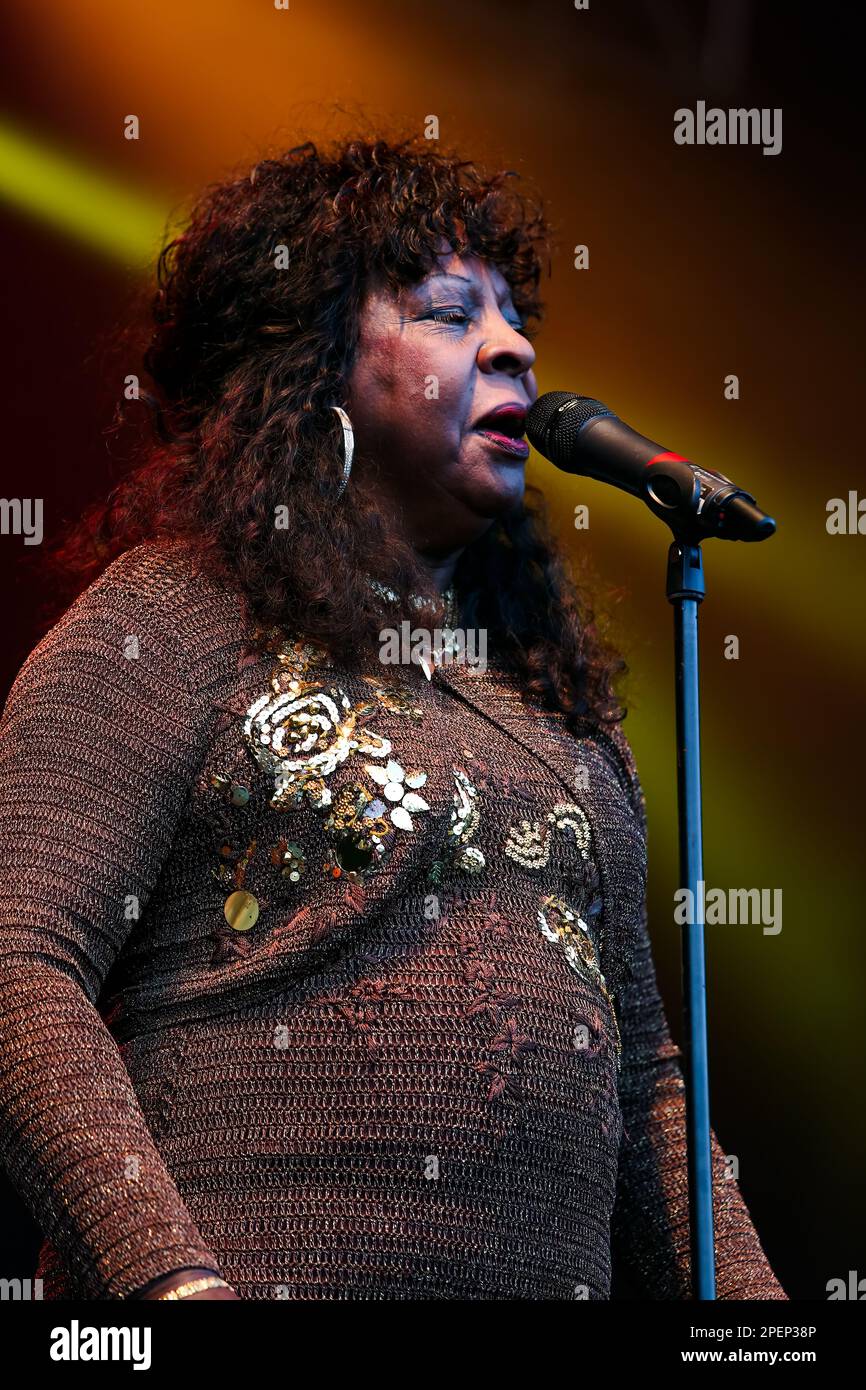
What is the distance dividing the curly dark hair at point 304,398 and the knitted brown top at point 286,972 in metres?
0.10

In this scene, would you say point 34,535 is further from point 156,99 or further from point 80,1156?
point 80,1156

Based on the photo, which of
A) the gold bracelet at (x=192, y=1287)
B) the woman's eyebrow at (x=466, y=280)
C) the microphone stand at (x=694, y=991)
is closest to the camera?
the gold bracelet at (x=192, y=1287)

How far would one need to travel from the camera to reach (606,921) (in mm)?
1733

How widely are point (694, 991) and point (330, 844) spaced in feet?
1.19

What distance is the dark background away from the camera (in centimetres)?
231

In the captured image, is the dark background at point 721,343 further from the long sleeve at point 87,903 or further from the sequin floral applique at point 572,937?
the long sleeve at point 87,903

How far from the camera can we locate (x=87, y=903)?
54.6 inches

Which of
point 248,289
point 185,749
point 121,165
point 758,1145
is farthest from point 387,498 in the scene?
point 758,1145

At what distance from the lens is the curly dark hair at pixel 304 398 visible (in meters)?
1.70

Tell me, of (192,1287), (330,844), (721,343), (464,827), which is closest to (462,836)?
(464,827)

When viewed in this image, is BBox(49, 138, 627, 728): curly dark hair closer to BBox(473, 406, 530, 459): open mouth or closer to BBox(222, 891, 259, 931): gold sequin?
BBox(473, 406, 530, 459): open mouth

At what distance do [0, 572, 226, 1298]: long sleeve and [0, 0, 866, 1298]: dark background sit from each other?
91 cm

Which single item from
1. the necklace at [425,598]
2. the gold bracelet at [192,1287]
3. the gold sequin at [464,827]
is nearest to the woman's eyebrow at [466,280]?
the necklace at [425,598]

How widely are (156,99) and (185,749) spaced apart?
3.75 feet
